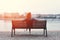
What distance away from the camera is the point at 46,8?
2731 centimetres

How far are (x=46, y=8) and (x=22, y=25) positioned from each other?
19.1m

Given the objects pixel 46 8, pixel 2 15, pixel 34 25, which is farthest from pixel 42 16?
pixel 34 25

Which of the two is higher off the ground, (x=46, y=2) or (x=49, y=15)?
(x=46, y=2)

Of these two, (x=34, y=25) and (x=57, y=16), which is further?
(x=57, y=16)

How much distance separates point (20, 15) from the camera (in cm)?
2542

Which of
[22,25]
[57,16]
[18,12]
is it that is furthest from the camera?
[18,12]

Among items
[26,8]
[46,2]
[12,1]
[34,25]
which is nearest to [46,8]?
[46,2]

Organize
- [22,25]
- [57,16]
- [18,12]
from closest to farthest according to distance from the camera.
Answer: [22,25]
[57,16]
[18,12]

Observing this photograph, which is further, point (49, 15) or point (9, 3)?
point (9, 3)

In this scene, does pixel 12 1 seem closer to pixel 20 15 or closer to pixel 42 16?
pixel 20 15

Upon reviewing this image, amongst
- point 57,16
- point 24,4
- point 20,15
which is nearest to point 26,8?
point 24,4

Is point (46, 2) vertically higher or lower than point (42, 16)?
higher

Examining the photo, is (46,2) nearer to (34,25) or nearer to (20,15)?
(20,15)

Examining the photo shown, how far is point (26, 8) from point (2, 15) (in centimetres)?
357
